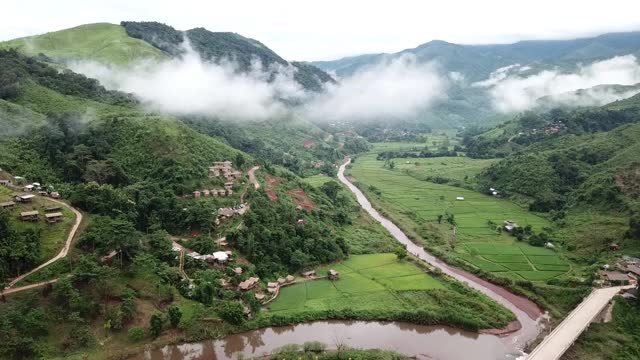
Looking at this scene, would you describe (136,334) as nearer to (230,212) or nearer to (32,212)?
(32,212)

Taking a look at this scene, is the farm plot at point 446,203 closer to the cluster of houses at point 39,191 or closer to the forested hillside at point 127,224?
the forested hillside at point 127,224

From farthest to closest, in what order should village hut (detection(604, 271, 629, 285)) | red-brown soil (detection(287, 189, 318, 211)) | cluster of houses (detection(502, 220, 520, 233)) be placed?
red-brown soil (detection(287, 189, 318, 211))
cluster of houses (detection(502, 220, 520, 233))
village hut (detection(604, 271, 629, 285))

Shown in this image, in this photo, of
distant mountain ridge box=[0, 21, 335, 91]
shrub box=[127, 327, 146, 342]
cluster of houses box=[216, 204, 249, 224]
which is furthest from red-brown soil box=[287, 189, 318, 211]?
distant mountain ridge box=[0, 21, 335, 91]

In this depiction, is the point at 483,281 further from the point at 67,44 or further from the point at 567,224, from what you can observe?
the point at 67,44

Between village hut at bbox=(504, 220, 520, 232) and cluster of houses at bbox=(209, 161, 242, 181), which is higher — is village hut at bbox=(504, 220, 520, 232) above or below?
below

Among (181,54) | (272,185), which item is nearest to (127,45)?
(181,54)

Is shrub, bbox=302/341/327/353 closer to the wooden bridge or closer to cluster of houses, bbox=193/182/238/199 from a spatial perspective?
the wooden bridge
